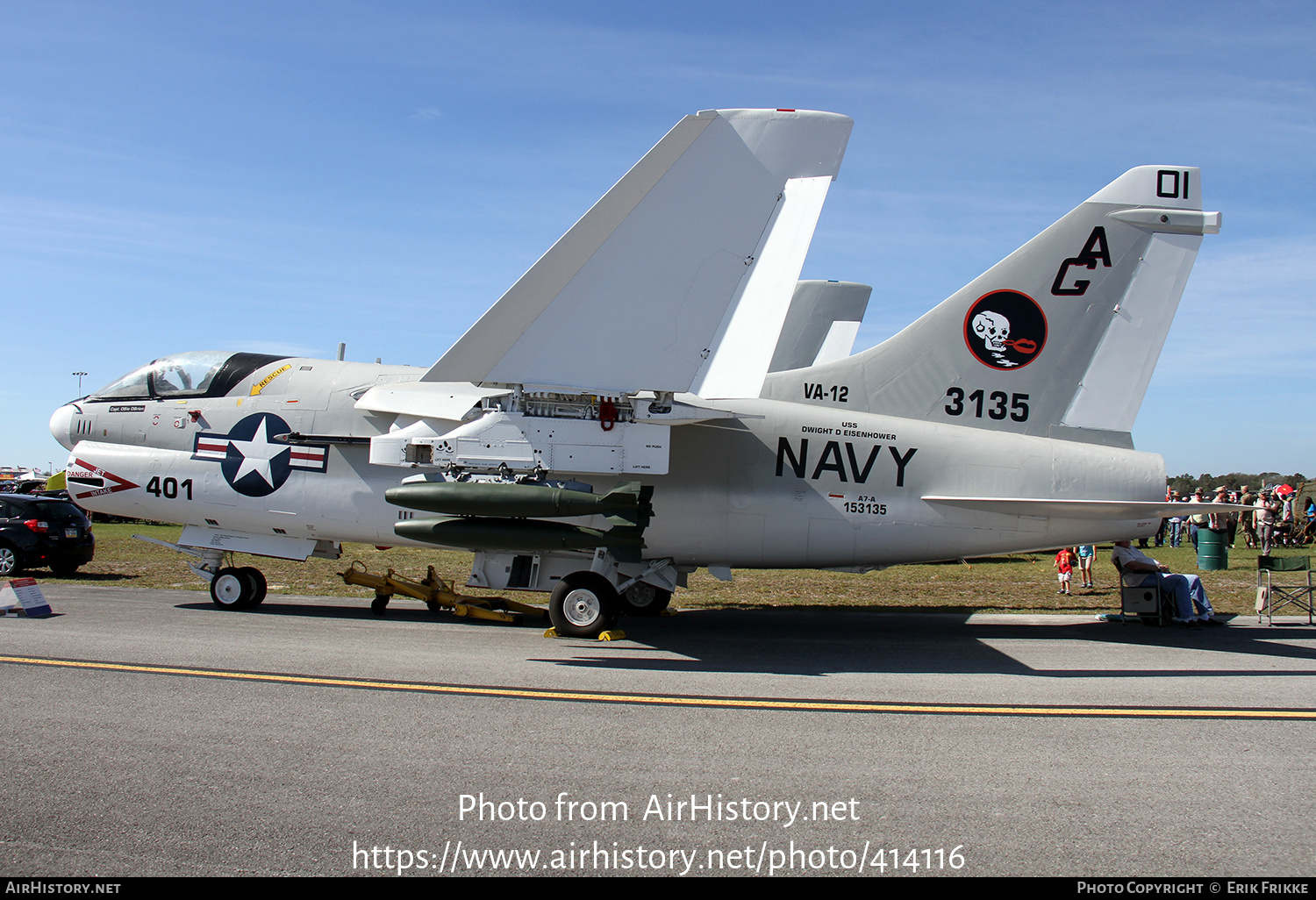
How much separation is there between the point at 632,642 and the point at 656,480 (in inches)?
87.1

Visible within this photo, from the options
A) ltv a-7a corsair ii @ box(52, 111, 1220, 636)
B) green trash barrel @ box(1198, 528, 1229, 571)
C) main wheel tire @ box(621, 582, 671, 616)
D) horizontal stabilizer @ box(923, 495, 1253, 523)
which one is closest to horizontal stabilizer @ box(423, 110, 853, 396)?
ltv a-7a corsair ii @ box(52, 111, 1220, 636)

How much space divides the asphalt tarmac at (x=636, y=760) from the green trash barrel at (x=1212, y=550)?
483 inches

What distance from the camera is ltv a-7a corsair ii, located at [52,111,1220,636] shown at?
9172 mm

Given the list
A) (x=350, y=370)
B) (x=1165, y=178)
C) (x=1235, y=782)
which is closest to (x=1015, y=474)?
(x=1165, y=178)

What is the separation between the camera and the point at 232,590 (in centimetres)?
1218

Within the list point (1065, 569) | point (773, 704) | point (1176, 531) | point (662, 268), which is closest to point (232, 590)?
point (662, 268)

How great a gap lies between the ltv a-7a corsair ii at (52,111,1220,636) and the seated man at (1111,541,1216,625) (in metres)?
2.21

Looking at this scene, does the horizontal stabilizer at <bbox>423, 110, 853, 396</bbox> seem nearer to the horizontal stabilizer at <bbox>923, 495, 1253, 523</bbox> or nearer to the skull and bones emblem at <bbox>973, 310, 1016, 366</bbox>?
the skull and bones emblem at <bbox>973, 310, 1016, 366</bbox>

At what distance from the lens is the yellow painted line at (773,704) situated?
6.68 meters

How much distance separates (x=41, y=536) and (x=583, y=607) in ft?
43.6

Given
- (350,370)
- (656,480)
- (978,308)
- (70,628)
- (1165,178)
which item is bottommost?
(70,628)

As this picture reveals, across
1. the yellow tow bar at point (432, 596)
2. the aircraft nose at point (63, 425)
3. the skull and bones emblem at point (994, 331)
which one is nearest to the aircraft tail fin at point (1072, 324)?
the skull and bones emblem at point (994, 331)

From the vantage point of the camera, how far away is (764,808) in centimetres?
447
